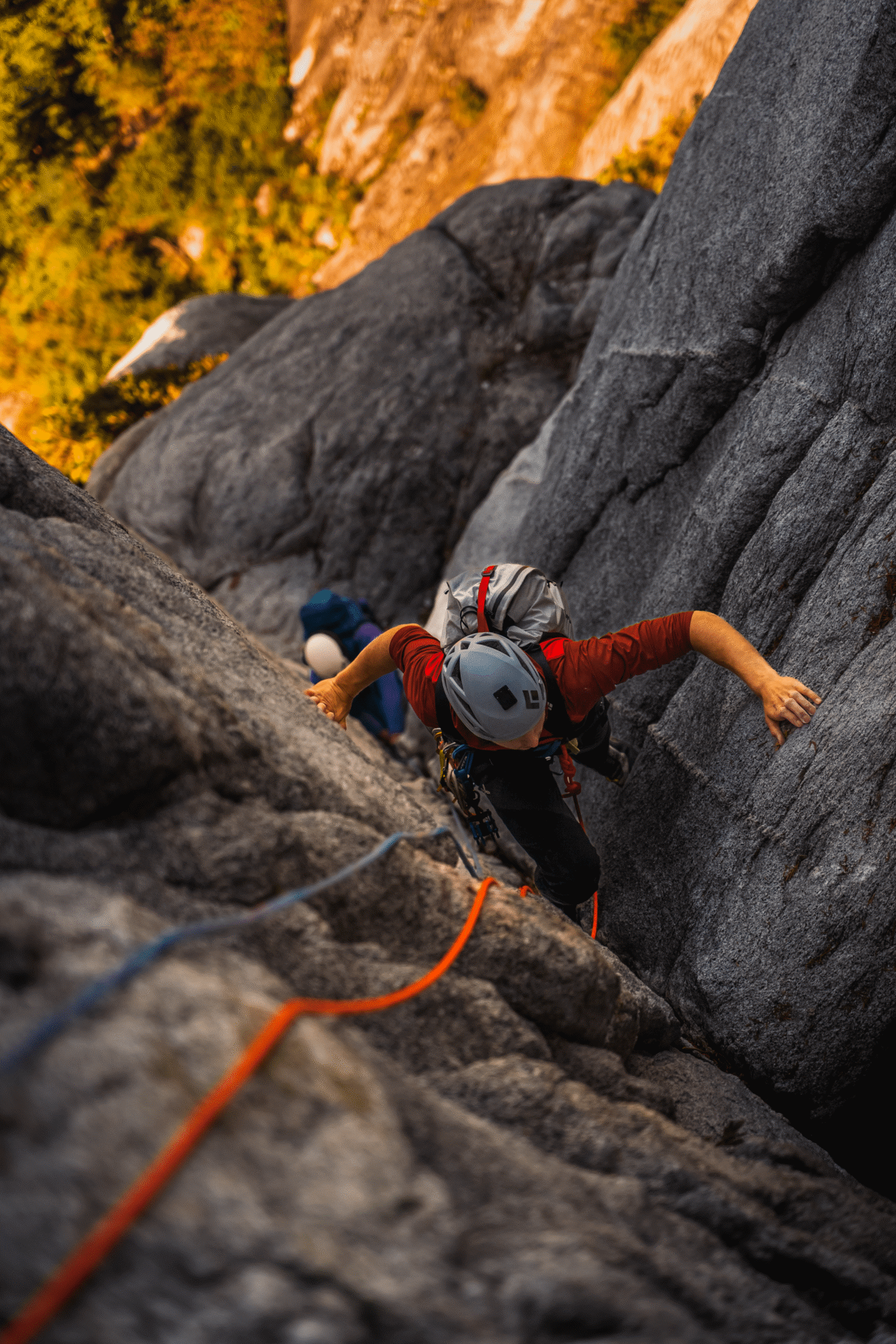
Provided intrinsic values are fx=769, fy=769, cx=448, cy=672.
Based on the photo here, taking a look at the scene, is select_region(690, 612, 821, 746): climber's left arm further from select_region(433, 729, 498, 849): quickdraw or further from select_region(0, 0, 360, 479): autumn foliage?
select_region(0, 0, 360, 479): autumn foliage

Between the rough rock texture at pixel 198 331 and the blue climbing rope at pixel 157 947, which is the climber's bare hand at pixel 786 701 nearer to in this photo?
the blue climbing rope at pixel 157 947

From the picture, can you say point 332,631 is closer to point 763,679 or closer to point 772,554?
point 772,554

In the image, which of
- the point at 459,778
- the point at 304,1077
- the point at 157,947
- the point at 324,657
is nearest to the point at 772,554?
the point at 459,778

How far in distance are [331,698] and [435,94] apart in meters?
23.3

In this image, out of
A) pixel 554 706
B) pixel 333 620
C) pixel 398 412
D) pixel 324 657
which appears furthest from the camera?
pixel 398 412

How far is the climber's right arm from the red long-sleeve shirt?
29cm

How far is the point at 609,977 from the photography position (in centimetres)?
384

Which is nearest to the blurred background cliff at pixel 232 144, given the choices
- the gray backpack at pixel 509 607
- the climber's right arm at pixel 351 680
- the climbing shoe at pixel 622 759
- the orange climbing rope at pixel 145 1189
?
the climber's right arm at pixel 351 680

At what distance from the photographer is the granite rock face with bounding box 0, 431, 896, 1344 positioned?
6.28 ft

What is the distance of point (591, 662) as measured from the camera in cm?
473

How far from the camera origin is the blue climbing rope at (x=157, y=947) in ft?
6.61

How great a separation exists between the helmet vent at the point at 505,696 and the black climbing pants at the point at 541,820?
886 mm

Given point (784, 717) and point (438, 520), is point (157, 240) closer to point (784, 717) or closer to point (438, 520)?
point (438, 520)

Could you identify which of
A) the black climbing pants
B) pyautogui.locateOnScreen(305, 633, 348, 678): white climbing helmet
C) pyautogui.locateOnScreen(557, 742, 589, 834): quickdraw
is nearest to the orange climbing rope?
the black climbing pants
